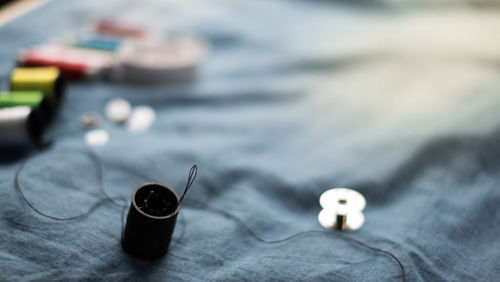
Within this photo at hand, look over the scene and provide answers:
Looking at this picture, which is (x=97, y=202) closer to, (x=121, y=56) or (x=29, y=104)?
(x=29, y=104)

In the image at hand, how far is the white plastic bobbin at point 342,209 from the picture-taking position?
2.34 feet

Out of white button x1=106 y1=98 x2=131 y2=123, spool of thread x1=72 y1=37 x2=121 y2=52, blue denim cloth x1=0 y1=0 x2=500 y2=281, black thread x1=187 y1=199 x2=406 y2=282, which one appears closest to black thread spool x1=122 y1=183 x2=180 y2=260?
blue denim cloth x1=0 y1=0 x2=500 y2=281

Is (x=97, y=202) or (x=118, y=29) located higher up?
(x=118, y=29)

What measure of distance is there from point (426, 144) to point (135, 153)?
0.50 metres

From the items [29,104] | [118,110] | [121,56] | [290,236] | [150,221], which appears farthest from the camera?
[121,56]

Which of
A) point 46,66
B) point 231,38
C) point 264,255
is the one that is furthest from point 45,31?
point 264,255

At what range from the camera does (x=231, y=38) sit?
4.04 feet

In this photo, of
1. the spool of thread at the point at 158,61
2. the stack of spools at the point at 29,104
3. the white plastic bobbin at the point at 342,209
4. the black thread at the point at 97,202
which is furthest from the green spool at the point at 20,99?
the white plastic bobbin at the point at 342,209

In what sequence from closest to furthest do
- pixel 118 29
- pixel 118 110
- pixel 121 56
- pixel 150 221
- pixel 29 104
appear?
pixel 150 221, pixel 29 104, pixel 118 110, pixel 121 56, pixel 118 29

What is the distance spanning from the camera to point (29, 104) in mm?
830

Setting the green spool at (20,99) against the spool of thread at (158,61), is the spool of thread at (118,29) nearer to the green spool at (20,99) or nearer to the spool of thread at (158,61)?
the spool of thread at (158,61)

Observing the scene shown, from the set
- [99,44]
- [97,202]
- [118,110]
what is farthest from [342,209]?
[99,44]

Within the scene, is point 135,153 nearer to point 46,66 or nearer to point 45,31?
point 46,66

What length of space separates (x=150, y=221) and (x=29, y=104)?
376 millimetres
